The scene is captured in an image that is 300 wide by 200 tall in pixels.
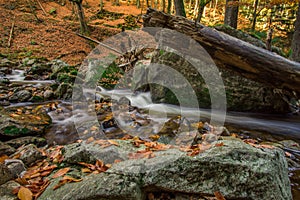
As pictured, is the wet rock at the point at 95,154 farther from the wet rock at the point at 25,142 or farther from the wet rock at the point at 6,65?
the wet rock at the point at 6,65

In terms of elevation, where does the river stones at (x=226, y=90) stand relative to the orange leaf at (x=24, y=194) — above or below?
above

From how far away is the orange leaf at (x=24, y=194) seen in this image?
1.86 m

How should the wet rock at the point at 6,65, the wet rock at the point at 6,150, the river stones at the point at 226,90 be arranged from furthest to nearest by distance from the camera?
1. the wet rock at the point at 6,65
2. the river stones at the point at 226,90
3. the wet rock at the point at 6,150

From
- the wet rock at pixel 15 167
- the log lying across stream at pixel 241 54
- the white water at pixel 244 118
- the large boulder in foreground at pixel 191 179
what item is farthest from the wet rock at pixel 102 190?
the white water at pixel 244 118

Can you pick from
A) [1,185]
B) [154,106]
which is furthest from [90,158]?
[154,106]

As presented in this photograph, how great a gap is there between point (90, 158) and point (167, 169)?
1.03m

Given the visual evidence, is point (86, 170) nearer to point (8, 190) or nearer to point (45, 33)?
point (8, 190)

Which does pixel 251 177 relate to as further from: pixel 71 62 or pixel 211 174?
pixel 71 62

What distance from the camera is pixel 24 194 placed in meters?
1.89

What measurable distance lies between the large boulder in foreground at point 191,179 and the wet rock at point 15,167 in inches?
27.7

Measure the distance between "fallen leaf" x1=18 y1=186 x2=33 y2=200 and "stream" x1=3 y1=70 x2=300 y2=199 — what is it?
2.18m

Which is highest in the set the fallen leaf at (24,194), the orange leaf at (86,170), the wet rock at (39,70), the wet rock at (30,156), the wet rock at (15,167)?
the wet rock at (39,70)

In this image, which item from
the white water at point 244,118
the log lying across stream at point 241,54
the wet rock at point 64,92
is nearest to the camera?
the log lying across stream at point 241,54

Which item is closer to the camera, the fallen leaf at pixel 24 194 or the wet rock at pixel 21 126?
the fallen leaf at pixel 24 194
